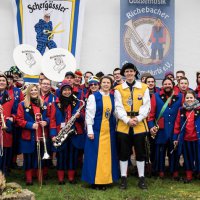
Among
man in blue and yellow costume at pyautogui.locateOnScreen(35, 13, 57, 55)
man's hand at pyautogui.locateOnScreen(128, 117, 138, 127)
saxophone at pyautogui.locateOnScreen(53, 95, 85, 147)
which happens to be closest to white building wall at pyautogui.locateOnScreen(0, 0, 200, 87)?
man in blue and yellow costume at pyautogui.locateOnScreen(35, 13, 57, 55)

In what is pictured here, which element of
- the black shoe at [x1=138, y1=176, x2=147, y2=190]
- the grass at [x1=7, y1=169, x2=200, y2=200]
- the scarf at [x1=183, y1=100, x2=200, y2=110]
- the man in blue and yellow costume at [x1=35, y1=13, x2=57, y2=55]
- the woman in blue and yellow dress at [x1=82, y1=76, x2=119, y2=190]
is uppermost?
the man in blue and yellow costume at [x1=35, y1=13, x2=57, y2=55]

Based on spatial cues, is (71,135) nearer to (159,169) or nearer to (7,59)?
(159,169)

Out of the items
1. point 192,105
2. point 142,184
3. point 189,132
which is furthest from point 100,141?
point 192,105

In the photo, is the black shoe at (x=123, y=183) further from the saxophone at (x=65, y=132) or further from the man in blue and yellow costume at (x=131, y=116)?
→ the saxophone at (x=65, y=132)

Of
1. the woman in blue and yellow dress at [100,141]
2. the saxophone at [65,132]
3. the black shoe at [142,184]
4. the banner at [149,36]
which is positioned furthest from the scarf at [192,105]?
the banner at [149,36]

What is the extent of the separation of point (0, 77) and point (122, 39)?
3860 mm

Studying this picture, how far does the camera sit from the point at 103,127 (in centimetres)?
558

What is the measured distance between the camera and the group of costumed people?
18.2 feet

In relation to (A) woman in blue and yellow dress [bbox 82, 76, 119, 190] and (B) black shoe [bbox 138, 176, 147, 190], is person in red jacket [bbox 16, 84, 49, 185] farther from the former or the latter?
(B) black shoe [bbox 138, 176, 147, 190]

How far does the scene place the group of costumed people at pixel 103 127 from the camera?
18.2 ft

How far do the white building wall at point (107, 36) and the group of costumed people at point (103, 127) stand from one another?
2752 mm

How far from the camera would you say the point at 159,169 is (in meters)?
6.18

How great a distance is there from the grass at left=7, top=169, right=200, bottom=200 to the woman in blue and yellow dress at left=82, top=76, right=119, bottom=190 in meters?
0.21

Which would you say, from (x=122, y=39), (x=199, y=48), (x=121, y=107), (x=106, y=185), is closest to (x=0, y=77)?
(x=121, y=107)
